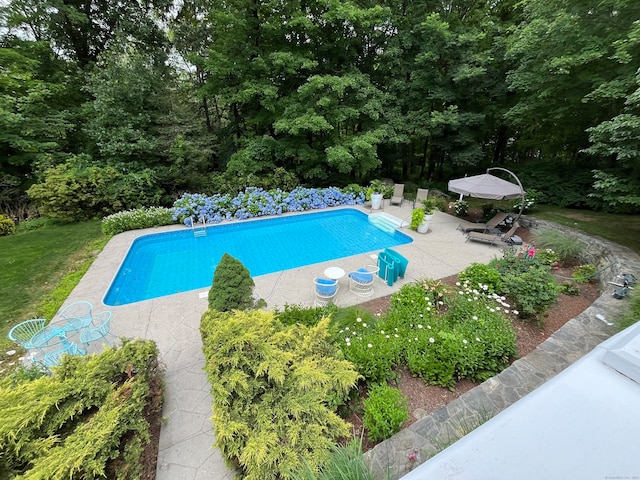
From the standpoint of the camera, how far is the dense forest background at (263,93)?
9867 millimetres

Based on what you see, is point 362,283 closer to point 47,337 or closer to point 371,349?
point 371,349

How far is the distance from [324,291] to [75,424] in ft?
12.9

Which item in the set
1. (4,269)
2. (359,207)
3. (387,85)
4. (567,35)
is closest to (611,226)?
(567,35)

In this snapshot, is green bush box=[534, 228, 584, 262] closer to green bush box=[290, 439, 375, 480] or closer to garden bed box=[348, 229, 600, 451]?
garden bed box=[348, 229, 600, 451]

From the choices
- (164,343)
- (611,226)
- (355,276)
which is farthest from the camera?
(611,226)

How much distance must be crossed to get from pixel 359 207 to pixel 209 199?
22.0ft

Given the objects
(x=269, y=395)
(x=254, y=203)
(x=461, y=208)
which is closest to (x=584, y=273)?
(x=461, y=208)

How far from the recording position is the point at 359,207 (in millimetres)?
12336

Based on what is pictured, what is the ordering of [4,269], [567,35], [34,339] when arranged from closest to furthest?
1. [34,339]
2. [4,269]
3. [567,35]

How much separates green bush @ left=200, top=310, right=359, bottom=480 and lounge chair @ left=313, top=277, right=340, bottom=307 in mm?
2048

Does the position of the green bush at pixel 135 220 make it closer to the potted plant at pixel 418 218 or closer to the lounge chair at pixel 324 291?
the lounge chair at pixel 324 291

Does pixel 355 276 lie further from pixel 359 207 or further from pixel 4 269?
pixel 4 269

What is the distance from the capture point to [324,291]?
547 centimetres

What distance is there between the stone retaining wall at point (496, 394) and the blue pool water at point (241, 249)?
198 inches
